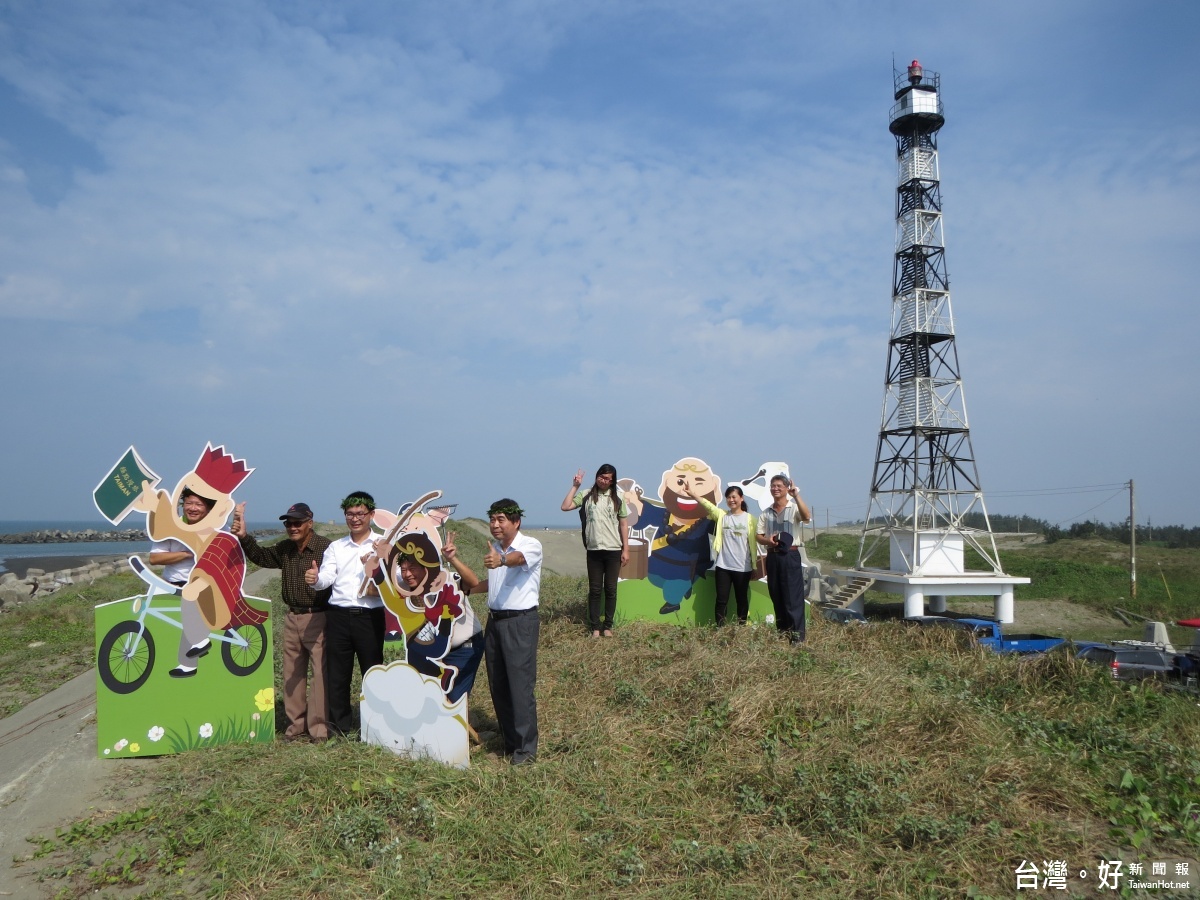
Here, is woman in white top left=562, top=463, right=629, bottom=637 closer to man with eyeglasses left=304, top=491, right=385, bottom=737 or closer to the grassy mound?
the grassy mound

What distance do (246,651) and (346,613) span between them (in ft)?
3.12

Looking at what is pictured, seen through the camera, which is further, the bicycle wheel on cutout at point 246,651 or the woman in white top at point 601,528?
the woman in white top at point 601,528

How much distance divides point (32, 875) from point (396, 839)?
1775 mm

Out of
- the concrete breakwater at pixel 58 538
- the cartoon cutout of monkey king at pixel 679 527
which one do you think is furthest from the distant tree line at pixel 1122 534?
the concrete breakwater at pixel 58 538

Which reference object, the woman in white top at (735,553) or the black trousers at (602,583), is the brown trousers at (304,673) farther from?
the woman in white top at (735,553)

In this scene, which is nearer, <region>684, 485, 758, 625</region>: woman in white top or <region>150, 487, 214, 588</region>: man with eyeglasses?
<region>150, 487, 214, 588</region>: man with eyeglasses

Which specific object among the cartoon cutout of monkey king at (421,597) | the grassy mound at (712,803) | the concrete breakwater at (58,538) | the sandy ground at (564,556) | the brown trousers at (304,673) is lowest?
the concrete breakwater at (58,538)

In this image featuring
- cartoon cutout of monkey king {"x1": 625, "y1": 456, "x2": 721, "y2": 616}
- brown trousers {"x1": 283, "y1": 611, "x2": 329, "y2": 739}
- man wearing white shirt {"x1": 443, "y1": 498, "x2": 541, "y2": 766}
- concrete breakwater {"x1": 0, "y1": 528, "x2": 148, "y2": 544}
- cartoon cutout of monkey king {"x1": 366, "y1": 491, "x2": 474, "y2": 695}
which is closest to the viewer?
man wearing white shirt {"x1": 443, "y1": 498, "x2": 541, "y2": 766}

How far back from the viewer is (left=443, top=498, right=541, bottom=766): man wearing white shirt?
4.97 m

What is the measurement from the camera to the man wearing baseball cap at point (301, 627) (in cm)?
555

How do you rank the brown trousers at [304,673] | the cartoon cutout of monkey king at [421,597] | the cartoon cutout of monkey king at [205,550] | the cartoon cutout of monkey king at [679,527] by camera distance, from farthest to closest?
the cartoon cutout of monkey king at [679,527], the cartoon cutout of monkey king at [205,550], the brown trousers at [304,673], the cartoon cutout of monkey king at [421,597]

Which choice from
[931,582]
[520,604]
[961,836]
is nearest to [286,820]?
[520,604]

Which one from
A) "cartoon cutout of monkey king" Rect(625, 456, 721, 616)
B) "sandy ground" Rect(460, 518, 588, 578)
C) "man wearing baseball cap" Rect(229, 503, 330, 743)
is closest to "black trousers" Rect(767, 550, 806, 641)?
→ "cartoon cutout of monkey king" Rect(625, 456, 721, 616)

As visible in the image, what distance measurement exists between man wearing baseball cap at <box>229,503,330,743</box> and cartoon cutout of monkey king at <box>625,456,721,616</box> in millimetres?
4239
